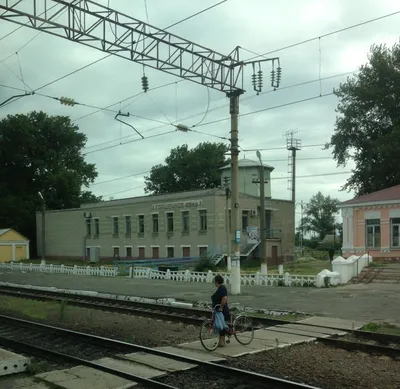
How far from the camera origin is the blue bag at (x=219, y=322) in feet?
33.4

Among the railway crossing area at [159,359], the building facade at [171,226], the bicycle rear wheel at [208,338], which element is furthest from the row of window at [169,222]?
the bicycle rear wheel at [208,338]

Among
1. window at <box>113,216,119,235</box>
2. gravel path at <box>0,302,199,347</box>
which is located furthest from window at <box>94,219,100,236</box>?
gravel path at <box>0,302,199,347</box>

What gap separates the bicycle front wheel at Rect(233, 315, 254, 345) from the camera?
423 inches

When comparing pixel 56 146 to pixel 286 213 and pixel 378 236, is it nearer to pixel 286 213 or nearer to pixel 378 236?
pixel 286 213

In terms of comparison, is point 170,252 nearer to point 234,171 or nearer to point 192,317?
point 234,171

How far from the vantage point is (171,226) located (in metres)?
50.7

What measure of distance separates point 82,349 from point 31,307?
30.8 ft

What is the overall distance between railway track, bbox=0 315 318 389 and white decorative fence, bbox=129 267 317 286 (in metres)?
13.6

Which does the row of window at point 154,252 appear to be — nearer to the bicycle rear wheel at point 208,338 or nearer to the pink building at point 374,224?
the pink building at point 374,224

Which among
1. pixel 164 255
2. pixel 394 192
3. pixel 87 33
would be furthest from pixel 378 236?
pixel 87 33

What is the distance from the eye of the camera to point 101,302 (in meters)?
20.9

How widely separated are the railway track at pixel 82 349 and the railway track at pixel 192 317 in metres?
3.30

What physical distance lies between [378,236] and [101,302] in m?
21.2

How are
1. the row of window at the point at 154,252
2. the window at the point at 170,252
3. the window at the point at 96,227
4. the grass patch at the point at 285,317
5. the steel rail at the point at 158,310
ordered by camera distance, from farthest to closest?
1. the window at the point at 96,227
2. the window at the point at 170,252
3. the row of window at the point at 154,252
4. the grass patch at the point at 285,317
5. the steel rail at the point at 158,310
